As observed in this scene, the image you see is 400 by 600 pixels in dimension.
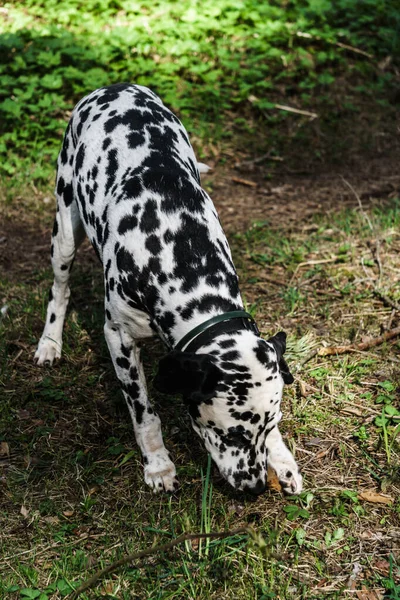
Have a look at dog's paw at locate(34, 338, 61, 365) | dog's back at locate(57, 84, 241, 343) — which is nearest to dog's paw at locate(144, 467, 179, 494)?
dog's back at locate(57, 84, 241, 343)

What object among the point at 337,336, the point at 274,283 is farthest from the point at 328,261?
the point at 337,336

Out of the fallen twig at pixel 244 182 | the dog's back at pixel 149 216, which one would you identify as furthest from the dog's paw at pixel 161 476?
the fallen twig at pixel 244 182

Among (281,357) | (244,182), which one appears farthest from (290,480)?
(244,182)

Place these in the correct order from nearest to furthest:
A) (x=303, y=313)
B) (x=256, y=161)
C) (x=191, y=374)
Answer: (x=191, y=374) → (x=303, y=313) → (x=256, y=161)

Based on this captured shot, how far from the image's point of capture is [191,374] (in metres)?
2.91

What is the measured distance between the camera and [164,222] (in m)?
3.45

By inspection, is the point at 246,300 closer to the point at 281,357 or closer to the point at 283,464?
the point at 283,464

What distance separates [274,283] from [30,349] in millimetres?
1970

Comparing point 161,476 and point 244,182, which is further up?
point 161,476

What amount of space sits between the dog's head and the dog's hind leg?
1891 millimetres

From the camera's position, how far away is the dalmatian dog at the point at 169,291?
2.98 meters

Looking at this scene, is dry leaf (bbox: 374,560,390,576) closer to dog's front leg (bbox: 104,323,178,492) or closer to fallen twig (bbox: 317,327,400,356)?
dog's front leg (bbox: 104,323,178,492)

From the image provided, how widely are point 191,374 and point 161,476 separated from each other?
3.22ft

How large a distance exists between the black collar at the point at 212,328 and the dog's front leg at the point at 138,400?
2.07 feet
